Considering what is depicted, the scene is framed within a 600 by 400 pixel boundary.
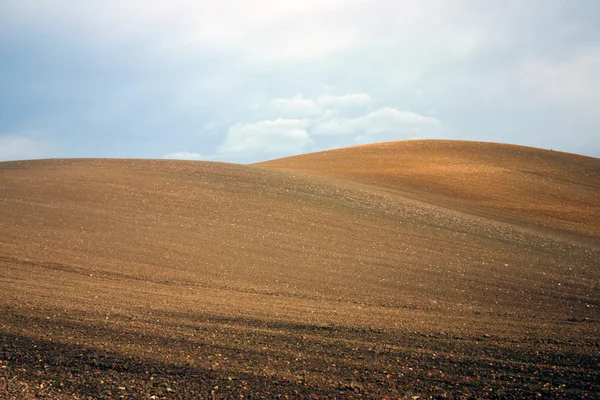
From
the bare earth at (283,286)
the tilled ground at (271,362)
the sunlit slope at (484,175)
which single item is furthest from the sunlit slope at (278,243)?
the tilled ground at (271,362)

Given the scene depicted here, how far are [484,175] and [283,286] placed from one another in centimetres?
2946

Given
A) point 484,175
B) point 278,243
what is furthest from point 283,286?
point 484,175

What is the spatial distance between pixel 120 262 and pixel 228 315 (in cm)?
653

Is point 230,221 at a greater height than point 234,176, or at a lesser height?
lesser

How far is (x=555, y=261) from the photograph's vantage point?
63.2ft

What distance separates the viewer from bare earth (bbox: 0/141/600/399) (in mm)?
7363

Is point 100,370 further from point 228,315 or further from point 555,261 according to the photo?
point 555,261

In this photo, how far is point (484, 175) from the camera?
1554 inches

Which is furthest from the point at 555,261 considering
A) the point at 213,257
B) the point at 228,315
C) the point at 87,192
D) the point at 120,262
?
the point at 87,192

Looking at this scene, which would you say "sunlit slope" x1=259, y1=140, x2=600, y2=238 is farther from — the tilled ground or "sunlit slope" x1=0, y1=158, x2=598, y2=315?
the tilled ground

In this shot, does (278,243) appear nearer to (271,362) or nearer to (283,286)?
(283,286)

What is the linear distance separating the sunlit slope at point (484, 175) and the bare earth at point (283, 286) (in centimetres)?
40

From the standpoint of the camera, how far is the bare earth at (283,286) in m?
7.36

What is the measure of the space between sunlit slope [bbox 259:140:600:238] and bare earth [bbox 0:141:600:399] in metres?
0.40
